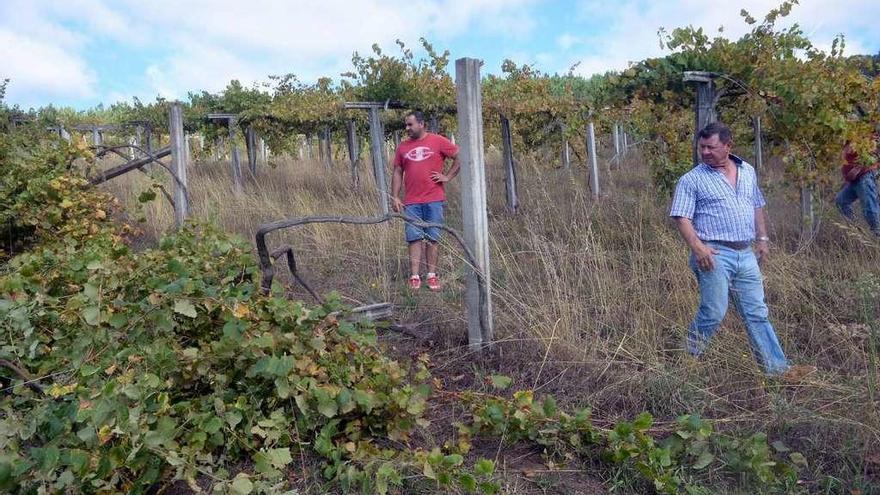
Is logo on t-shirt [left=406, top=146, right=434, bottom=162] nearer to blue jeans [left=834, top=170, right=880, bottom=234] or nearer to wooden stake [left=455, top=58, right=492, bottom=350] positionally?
wooden stake [left=455, top=58, right=492, bottom=350]

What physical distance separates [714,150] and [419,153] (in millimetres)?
2901

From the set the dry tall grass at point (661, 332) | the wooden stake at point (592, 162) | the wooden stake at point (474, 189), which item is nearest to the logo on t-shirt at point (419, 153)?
the dry tall grass at point (661, 332)

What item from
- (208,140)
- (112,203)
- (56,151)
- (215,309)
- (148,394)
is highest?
(208,140)

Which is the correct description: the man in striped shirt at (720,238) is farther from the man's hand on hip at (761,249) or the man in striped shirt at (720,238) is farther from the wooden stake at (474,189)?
the wooden stake at (474,189)

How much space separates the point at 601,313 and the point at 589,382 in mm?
810

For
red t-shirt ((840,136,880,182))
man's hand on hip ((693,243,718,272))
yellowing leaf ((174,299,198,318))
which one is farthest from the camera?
red t-shirt ((840,136,880,182))

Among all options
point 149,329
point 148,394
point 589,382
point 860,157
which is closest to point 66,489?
point 148,394

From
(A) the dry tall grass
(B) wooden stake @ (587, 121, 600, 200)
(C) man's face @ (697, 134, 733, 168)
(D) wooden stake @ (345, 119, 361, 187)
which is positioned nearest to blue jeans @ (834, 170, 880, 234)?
(A) the dry tall grass

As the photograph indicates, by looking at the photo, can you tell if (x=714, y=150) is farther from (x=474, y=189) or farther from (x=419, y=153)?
(x=419, y=153)

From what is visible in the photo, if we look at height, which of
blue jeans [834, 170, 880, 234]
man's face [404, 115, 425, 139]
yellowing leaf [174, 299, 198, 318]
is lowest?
yellowing leaf [174, 299, 198, 318]

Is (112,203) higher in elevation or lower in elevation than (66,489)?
higher

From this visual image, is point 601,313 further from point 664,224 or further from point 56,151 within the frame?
point 56,151

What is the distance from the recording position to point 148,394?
2514 millimetres

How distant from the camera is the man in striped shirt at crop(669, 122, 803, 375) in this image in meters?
3.87
